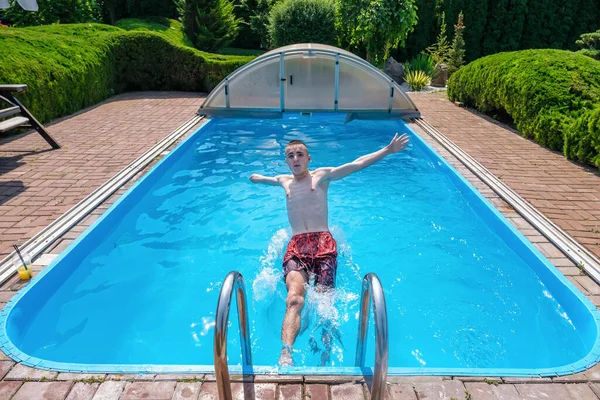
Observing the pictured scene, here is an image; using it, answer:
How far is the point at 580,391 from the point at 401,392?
118cm

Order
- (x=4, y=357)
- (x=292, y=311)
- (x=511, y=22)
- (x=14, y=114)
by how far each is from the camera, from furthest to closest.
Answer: (x=511, y=22) < (x=14, y=114) < (x=292, y=311) < (x=4, y=357)

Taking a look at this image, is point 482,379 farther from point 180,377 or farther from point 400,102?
point 400,102

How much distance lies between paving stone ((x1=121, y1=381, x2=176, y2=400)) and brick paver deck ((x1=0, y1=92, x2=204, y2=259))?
103 inches

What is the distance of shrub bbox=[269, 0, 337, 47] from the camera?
17.5 meters

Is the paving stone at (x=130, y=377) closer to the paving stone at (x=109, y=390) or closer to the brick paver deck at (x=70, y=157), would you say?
the paving stone at (x=109, y=390)

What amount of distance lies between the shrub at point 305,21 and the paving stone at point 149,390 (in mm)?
16873

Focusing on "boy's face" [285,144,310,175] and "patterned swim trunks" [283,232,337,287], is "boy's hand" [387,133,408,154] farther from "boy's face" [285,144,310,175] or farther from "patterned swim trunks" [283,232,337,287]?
"patterned swim trunks" [283,232,337,287]

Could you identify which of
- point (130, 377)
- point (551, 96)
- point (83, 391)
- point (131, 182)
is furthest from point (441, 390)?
point (551, 96)

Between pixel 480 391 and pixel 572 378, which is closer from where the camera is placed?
pixel 480 391

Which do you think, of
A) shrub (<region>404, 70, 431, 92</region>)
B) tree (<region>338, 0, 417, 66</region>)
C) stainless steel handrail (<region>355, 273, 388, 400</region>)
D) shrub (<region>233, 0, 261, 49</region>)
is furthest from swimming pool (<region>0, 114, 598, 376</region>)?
shrub (<region>233, 0, 261, 49</region>)

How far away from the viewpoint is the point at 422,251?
568 cm

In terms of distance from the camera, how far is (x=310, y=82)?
1161 centimetres

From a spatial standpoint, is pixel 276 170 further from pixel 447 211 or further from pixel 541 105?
pixel 541 105

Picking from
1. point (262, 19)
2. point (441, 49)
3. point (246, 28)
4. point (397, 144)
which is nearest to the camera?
point (397, 144)
